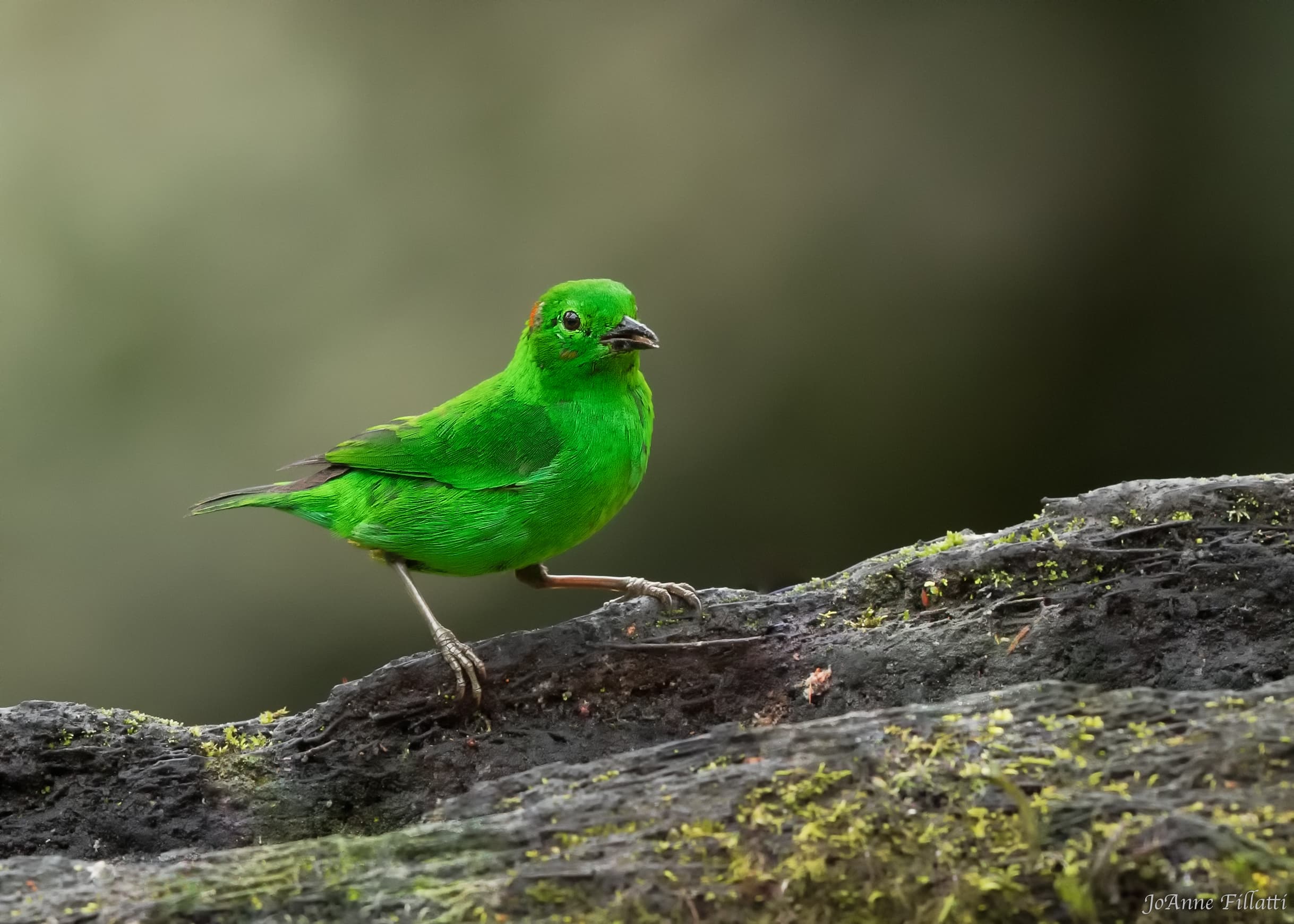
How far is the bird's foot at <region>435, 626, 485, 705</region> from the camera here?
3061 mm

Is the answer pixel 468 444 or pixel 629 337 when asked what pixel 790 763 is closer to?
pixel 629 337

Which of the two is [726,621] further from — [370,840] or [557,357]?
[370,840]

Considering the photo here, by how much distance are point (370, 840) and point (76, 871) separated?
1.90 ft

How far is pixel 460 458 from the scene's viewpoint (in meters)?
3.79

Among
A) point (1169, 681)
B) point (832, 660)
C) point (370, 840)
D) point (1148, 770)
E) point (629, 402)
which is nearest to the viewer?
point (1148, 770)

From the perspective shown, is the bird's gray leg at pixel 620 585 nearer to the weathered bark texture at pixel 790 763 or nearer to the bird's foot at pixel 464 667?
the weathered bark texture at pixel 790 763

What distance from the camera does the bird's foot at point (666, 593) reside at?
3311 millimetres

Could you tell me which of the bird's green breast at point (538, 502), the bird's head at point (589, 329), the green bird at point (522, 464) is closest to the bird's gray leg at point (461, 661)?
the green bird at point (522, 464)

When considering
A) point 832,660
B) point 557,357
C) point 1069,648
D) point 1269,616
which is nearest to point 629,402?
point 557,357

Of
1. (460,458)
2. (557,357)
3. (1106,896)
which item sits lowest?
(1106,896)

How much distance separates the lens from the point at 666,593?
3.38m

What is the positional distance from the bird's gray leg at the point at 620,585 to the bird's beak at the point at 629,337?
29.4 inches

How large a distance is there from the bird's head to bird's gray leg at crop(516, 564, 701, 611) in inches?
27.9
